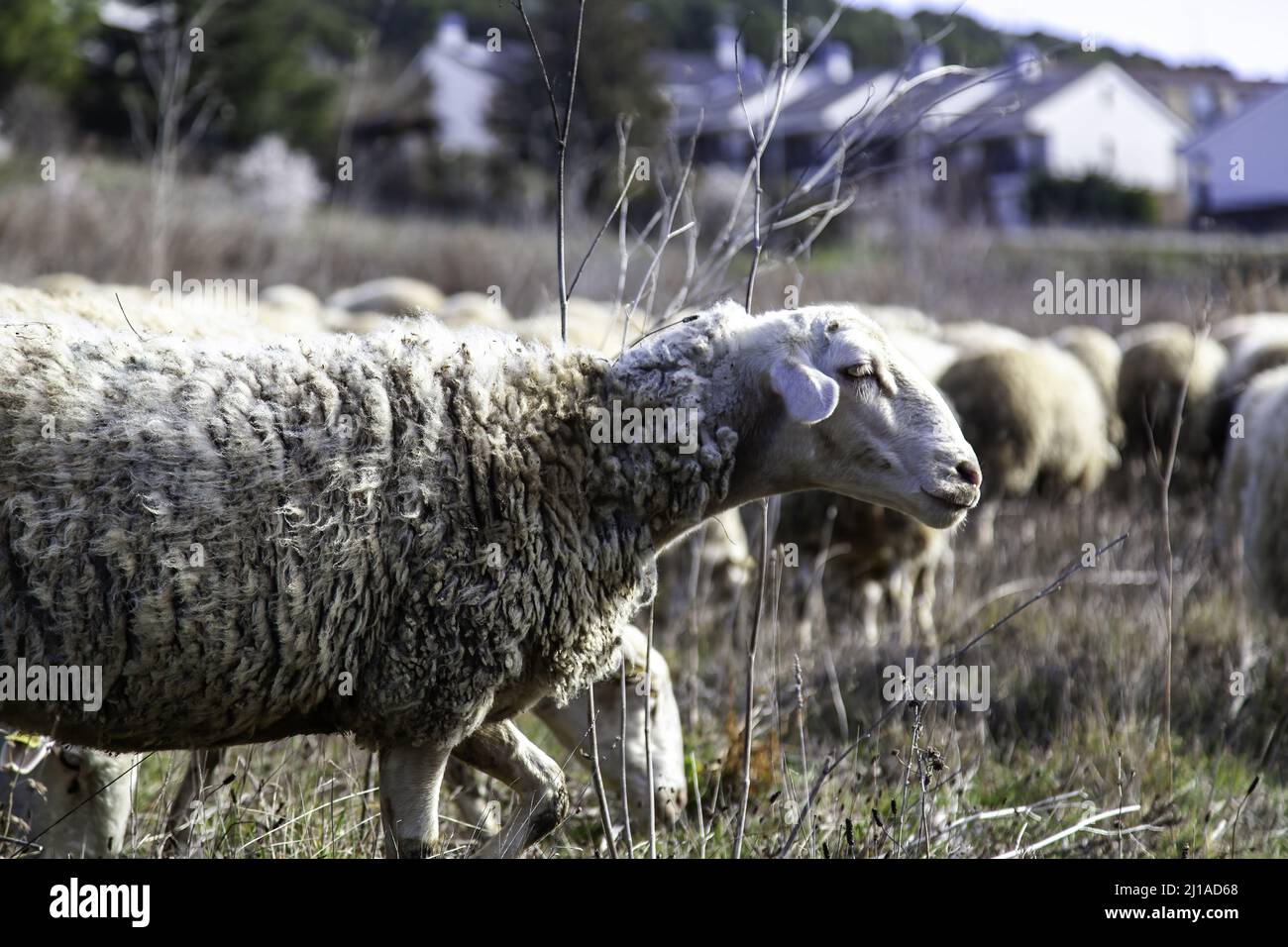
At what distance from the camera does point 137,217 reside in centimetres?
1708

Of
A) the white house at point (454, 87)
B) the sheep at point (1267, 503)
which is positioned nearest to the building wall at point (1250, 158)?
the sheep at point (1267, 503)

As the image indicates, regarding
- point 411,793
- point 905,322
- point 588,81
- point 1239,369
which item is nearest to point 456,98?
point 588,81

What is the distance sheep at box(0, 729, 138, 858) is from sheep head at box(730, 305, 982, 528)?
2131 millimetres

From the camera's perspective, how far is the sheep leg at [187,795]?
3.79m

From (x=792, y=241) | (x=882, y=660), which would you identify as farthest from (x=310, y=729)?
(x=882, y=660)

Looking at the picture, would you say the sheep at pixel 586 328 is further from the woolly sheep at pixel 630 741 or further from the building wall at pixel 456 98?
the building wall at pixel 456 98

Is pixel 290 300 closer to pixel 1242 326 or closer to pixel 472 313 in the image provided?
pixel 472 313

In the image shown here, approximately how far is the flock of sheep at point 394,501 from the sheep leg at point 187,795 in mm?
460

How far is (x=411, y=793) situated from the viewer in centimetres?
316

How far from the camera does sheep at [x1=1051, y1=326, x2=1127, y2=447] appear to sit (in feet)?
33.7

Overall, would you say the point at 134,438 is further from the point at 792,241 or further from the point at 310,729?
the point at 792,241

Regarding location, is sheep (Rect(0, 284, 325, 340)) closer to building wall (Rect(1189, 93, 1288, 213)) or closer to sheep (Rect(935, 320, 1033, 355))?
building wall (Rect(1189, 93, 1288, 213))

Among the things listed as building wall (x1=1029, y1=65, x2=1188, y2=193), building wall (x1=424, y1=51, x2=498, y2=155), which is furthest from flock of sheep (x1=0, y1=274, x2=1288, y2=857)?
building wall (x1=424, y1=51, x2=498, y2=155)

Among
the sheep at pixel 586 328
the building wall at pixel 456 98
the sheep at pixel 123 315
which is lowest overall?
the sheep at pixel 123 315
